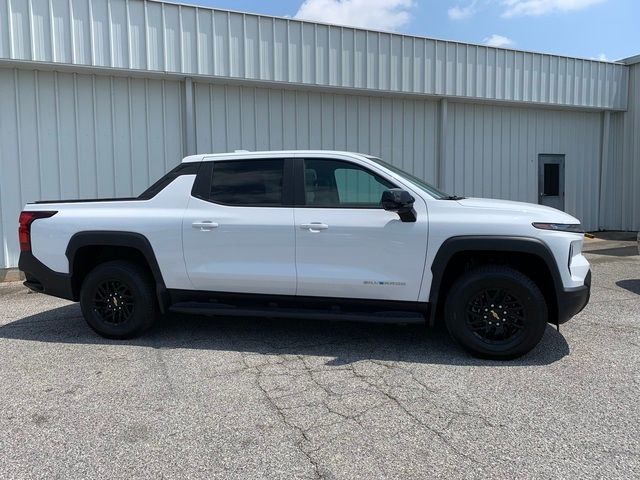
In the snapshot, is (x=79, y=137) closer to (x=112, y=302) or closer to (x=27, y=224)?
(x=27, y=224)

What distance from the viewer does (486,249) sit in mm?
4348

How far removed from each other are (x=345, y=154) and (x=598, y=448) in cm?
318

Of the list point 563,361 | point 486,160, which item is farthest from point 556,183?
point 563,361

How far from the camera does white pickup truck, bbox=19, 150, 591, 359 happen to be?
4.37 meters

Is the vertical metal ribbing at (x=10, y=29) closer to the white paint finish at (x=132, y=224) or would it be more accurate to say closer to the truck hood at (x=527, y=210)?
the white paint finish at (x=132, y=224)

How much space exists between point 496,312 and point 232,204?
264 cm

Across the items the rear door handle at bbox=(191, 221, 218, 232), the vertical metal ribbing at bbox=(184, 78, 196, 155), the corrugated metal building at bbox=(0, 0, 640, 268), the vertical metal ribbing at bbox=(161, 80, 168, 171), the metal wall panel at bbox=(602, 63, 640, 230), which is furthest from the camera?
the metal wall panel at bbox=(602, 63, 640, 230)

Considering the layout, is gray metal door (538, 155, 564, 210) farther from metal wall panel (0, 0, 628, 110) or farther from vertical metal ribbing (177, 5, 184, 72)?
vertical metal ribbing (177, 5, 184, 72)

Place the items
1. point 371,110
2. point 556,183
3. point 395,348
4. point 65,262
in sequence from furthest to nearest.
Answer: point 556,183, point 371,110, point 65,262, point 395,348

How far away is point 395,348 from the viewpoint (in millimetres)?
4832

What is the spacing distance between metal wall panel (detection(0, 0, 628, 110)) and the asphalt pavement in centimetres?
494

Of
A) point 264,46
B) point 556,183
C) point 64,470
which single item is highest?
point 264,46

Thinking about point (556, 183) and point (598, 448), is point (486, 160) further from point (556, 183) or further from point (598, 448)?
point (598, 448)

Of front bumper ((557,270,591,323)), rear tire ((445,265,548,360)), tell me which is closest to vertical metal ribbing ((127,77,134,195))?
rear tire ((445,265,548,360))
